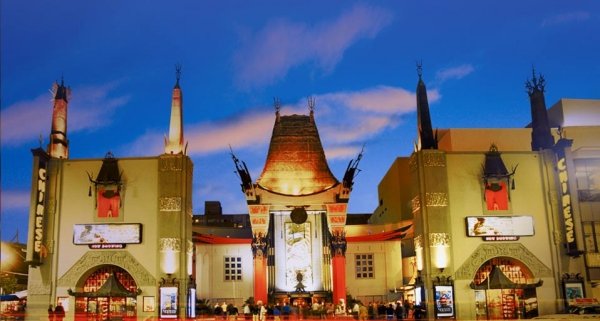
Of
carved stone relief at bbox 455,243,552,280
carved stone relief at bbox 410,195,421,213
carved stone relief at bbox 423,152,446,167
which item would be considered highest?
carved stone relief at bbox 423,152,446,167

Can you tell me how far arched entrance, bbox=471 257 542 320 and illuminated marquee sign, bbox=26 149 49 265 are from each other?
21.0 metres

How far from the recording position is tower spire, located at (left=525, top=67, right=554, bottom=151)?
34656mm

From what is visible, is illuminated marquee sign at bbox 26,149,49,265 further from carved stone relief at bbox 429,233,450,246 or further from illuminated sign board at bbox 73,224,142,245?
carved stone relief at bbox 429,233,450,246

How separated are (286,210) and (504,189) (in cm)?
1455

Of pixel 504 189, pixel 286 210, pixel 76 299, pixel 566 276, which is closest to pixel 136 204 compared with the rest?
pixel 76 299

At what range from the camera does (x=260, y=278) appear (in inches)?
1620

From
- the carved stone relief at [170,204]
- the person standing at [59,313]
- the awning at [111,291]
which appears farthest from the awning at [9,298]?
the carved stone relief at [170,204]

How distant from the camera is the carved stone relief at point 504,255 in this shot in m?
32.3

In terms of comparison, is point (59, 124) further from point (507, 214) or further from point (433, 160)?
point (507, 214)

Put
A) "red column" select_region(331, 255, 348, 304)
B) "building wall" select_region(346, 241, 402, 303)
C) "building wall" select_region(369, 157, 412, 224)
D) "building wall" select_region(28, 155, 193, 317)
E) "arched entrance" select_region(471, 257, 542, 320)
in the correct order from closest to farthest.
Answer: "building wall" select_region(28, 155, 193, 317)
"arched entrance" select_region(471, 257, 542, 320)
"red column" select_region(331, 255, 348, 304)
"building wall" select_region(346, 241, 402, 303)
"building wall" select_region(369, 157, 412, 224)

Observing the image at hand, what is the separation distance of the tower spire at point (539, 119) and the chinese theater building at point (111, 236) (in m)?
18.5

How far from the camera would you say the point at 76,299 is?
1256 inches

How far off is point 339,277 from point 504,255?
456 inches

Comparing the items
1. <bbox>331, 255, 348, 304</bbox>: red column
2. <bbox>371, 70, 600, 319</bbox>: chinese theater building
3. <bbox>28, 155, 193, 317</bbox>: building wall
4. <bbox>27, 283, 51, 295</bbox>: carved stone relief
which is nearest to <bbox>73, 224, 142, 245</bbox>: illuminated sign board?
<bbox>28, 155, 193, 317</bbox>: building wall
